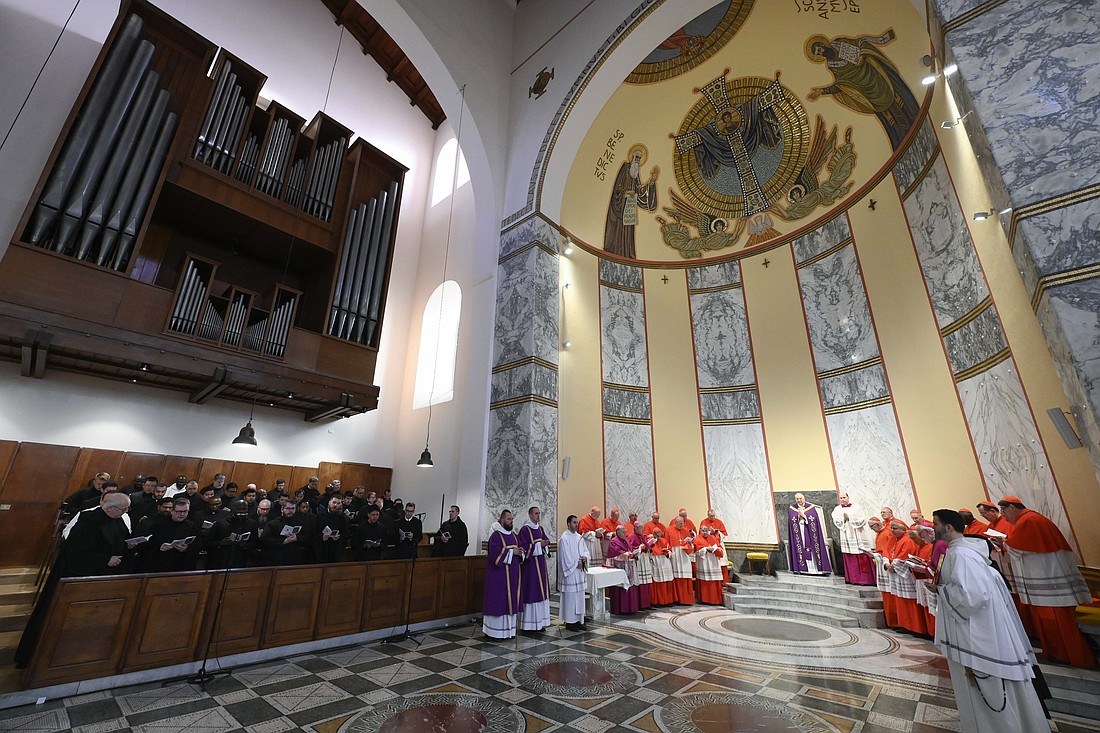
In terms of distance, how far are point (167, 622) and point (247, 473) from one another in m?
5.51

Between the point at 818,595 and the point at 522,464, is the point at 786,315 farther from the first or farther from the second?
the point at 522,464

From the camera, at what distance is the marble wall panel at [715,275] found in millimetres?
11055

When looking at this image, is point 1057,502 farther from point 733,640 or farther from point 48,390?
point 48,390

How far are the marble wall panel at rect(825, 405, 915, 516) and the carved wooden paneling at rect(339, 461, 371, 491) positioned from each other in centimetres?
963

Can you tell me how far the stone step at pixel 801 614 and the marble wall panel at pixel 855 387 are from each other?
381cm

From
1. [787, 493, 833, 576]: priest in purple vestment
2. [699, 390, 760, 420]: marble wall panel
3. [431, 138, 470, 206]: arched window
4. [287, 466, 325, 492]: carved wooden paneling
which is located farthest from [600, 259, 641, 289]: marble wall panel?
[287, 466, 325, 492]: carved wooden paneling

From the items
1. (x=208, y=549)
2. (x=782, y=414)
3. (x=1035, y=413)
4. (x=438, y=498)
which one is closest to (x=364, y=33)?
(x=438, y=498)

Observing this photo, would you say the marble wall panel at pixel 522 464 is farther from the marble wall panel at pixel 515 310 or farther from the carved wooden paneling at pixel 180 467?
the carved wooden paneling at pixel 180 467

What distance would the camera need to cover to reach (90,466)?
770 cm

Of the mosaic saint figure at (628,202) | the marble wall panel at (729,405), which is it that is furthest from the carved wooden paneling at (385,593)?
the mosaic saint figure at (628,202)

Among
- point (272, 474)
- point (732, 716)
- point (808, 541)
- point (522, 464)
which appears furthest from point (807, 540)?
point (272, 474)

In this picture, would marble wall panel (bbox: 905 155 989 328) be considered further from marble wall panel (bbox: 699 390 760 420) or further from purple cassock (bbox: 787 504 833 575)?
purple cassock (bbox: 787 504 833 575)

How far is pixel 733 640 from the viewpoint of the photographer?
19.6 feet

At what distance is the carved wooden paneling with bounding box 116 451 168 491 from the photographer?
26.2ft
